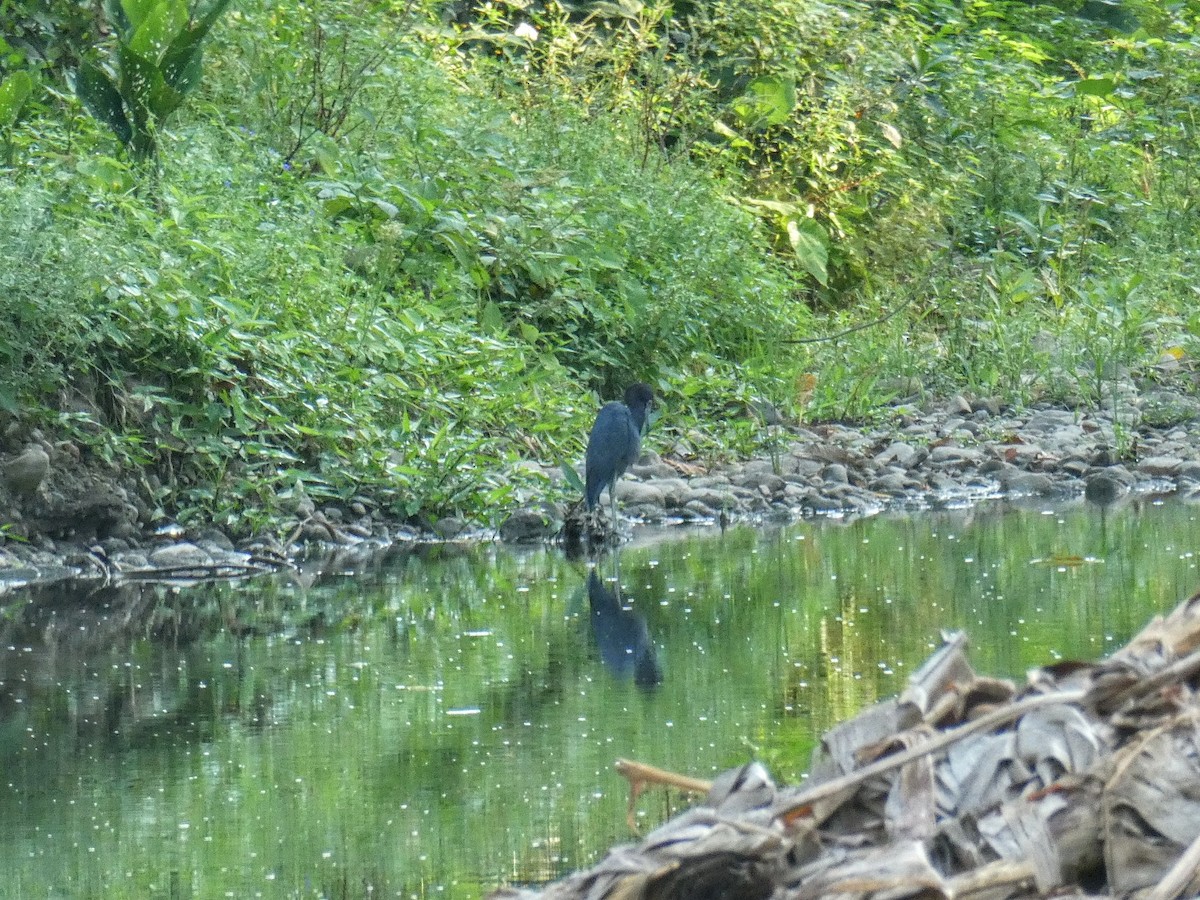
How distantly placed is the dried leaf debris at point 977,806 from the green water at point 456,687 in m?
0.73

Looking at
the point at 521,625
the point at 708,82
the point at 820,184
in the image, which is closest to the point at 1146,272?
the point at 820,184

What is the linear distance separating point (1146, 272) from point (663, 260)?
3417 mm

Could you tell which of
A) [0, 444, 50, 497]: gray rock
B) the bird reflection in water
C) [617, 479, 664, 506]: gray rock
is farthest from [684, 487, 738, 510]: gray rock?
[0, 444, 50, 497]: gray rock

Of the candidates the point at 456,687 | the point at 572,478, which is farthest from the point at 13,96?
the point at 456,687

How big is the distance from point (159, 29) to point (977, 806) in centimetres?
680

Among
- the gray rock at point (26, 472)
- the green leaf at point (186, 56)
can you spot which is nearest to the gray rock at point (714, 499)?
the gray rock at point (26, 472)

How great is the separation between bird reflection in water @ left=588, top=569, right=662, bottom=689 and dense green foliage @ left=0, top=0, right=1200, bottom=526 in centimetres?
181

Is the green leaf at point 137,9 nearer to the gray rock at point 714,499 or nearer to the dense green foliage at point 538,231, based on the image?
the dense green foliage at point 538,231

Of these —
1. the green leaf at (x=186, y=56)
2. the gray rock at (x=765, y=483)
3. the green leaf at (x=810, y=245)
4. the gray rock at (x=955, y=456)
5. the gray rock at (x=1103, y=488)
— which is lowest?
the gray rock at (x=765, y=483)

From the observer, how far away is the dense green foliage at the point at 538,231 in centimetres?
729

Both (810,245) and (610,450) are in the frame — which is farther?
(810,245)

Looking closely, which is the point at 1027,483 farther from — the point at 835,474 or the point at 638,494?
the point at 638,494

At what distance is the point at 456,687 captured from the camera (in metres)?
4.51

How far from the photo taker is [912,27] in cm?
1361
